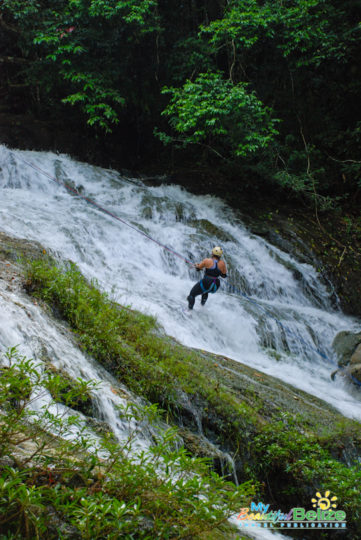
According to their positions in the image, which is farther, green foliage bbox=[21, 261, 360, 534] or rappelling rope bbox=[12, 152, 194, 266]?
rappelling rope bbox=[12, 152, 194, 266]

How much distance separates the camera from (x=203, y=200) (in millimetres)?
13219

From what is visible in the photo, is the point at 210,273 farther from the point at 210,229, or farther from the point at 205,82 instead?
the point at 205,82

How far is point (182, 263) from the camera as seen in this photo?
31.1 feet

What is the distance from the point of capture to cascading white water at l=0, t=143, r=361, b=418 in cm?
717

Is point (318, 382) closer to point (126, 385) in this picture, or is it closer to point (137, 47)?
point (126, 385)

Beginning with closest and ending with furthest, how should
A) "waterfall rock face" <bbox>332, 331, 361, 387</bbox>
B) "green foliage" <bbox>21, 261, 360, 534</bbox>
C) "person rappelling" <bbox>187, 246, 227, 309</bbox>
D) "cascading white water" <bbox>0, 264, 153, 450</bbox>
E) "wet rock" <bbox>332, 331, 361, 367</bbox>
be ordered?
"cascading white water" <bbox>0, 264, 153, 450</bbox>
"green foliage" <bbox>21, 261, 360, 534</bbox>
"waterfall rock face" <bbox>332, 331, 361, 387</bbox>
"person rappelling" <bbox>187, 246, 227, 309</bbox>
"wet rock" <bbox>332, 331, 361, 367</bbox>

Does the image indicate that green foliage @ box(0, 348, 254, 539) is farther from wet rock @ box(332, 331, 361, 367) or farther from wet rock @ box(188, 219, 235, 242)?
wet rock @ box(188, 219, 235, 242)

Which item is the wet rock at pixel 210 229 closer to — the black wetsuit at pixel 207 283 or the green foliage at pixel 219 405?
the black wetsuit at pixel 207 283

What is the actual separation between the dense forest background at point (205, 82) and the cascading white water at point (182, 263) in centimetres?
240

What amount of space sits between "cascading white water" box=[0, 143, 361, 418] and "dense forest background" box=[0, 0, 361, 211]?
2.40 m

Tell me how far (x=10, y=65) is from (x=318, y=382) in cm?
1591

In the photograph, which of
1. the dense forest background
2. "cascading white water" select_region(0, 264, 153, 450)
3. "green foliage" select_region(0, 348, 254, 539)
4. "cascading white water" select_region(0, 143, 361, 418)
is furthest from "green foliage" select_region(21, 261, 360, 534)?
the dense forest background

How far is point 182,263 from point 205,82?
230 inches

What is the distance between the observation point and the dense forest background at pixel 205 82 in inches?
453
